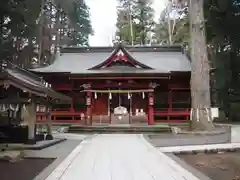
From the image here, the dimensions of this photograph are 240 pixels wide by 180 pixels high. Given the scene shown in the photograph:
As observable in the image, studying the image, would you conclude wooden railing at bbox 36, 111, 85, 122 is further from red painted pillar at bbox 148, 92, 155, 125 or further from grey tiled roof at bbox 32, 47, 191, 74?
red painted pillar at bbox 148, 92, 155, 125

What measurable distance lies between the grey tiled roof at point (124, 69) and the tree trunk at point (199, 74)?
4059 millimetres

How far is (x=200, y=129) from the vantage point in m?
18.0

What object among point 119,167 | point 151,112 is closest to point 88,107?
point 151,112

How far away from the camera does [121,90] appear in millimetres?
22875

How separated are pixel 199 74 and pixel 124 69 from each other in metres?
6.28

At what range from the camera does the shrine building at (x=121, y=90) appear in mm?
22469

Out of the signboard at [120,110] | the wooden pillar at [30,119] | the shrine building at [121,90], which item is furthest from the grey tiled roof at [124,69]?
the wooden pillar at [30,119]

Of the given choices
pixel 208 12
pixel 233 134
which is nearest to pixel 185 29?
pixel 208 12

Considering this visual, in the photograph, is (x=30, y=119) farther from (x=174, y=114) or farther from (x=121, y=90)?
(x=174, y=114)

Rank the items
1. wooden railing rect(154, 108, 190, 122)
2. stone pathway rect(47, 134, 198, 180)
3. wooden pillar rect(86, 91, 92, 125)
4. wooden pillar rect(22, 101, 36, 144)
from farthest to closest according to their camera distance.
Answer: wooden railing rect(154, 108, 190, 122), wooden pillar rect(86, 91, 92, 125), wooden pillar rect(22, 101, 36, 144), stone pathway rect(47, 134, 198, 180)

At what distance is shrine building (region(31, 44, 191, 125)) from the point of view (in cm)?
2247

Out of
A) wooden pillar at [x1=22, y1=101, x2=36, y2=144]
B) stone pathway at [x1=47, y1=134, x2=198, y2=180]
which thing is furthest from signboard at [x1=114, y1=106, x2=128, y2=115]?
stone pathway at [x1=47, y1=134, x2=198, y2=180]

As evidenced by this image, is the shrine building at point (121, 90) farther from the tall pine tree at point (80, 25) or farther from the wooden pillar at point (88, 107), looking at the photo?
the tall pine tree at point (80, 25)

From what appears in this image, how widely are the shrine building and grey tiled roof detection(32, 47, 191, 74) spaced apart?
70 millimetres
